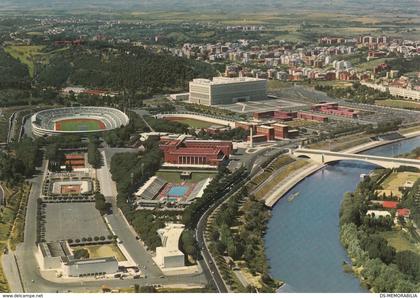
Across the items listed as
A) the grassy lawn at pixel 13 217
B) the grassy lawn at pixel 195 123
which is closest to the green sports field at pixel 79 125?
the grassy lawn at pixel 195 123

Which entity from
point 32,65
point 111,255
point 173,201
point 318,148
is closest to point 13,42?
point 32,65

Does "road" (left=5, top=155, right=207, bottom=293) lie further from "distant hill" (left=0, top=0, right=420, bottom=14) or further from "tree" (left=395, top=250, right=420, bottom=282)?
"distant hill" (left=0, top=0, right=420, bottom=14)

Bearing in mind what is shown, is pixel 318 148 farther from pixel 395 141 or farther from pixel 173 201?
pixel 173 201

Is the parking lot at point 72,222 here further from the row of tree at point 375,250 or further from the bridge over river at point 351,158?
the bridge over river at point 351,158

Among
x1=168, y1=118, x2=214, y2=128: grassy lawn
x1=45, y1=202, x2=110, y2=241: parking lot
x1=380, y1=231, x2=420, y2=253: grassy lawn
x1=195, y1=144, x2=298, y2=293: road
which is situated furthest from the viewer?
x1=168, y1=118, x2=214, y2=128: grassy lawn

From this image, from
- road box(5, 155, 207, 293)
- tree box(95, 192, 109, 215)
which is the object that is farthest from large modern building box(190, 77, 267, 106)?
road box(5, 155, 207, 293)

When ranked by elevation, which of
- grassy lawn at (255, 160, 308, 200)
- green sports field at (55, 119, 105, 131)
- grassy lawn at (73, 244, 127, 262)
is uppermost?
grassy lawn at (73, 244, 127, 262)
